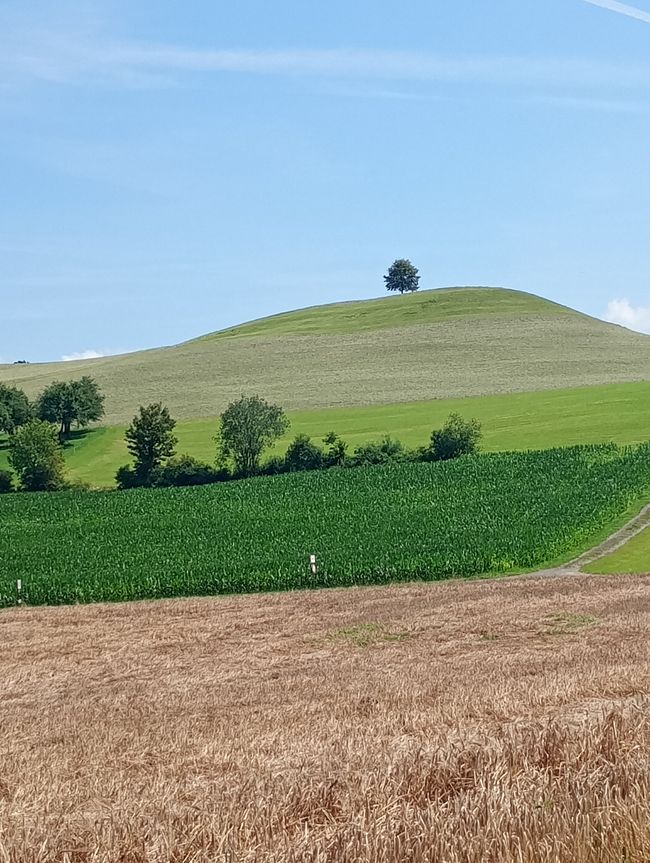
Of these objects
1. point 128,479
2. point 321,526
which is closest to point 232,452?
point 128,479

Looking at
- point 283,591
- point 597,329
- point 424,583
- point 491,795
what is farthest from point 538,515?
point 597,329

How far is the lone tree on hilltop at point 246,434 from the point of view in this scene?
7644 cm

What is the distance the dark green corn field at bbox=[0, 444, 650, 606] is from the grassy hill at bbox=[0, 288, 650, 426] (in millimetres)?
35009

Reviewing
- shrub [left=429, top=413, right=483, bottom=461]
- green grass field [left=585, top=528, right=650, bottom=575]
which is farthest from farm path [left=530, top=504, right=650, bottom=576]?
shrub [left=429, top=413, right=483, bottom=461]

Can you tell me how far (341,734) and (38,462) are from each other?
6956cm

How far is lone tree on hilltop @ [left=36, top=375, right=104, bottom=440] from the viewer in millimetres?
93688

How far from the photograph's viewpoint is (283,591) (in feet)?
123

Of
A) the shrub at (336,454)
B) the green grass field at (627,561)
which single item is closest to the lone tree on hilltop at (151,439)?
the shrub at (336,454)

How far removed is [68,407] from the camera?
93750 mm

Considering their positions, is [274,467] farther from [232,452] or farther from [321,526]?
[321,526]

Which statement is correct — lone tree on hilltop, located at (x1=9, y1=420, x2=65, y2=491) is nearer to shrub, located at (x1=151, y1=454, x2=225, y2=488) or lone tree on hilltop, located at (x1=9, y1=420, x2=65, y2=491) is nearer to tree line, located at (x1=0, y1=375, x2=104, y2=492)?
tree line, located at (x1=0, y1=375, x2=104, y2=492)

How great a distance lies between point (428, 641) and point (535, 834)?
1810cm

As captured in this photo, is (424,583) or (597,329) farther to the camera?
(597,329)

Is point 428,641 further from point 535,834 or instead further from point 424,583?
point 535,834
